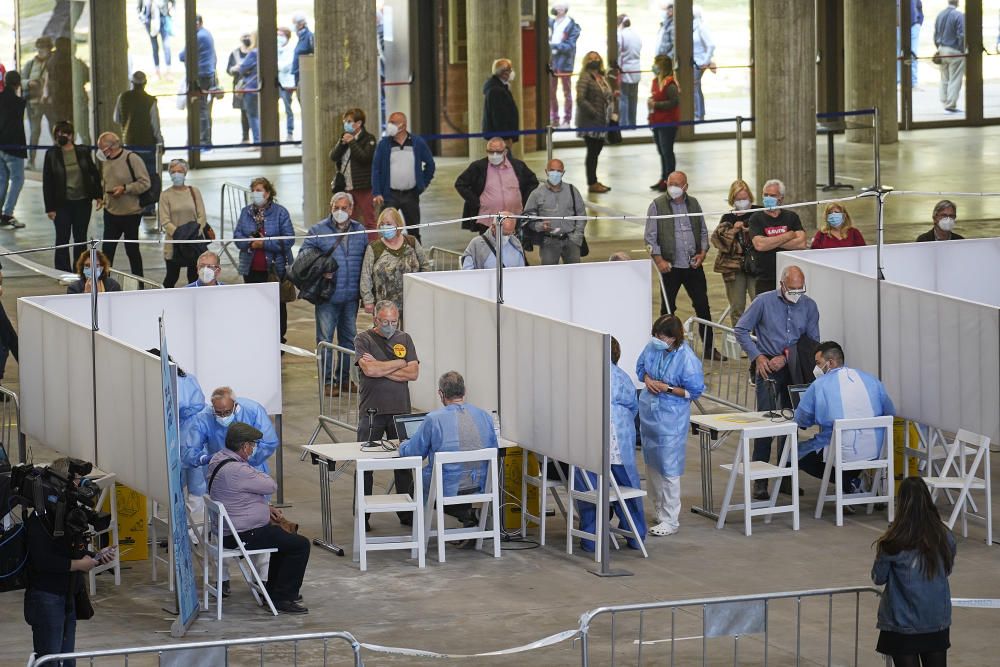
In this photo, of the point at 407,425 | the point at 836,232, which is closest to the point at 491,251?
the point at 836,232

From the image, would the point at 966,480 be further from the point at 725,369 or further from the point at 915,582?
the point at 725,369

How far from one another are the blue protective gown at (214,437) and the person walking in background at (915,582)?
4335 millimetres

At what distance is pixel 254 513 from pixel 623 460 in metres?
2.53

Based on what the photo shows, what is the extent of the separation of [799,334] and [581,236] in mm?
4396

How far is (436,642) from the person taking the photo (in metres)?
10.5

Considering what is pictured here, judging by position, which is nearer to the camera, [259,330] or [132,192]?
[259,330]

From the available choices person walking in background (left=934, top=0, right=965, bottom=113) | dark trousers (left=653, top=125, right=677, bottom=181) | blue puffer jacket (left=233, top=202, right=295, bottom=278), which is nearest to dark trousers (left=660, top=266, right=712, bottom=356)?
blue puffer jacket (left=233, top=202, right=295, bottom=278)

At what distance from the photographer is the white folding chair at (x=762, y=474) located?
42.2 feet

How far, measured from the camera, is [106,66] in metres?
25.5

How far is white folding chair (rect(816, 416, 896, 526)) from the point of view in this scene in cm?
1300

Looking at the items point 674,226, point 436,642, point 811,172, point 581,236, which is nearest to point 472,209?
point 581,236

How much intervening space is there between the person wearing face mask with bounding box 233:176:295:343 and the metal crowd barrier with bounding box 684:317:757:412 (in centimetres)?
359

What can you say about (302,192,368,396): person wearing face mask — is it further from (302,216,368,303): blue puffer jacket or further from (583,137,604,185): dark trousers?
(583,137,604,185): dark trousers

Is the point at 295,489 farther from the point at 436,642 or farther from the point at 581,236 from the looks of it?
the point at 581,236
